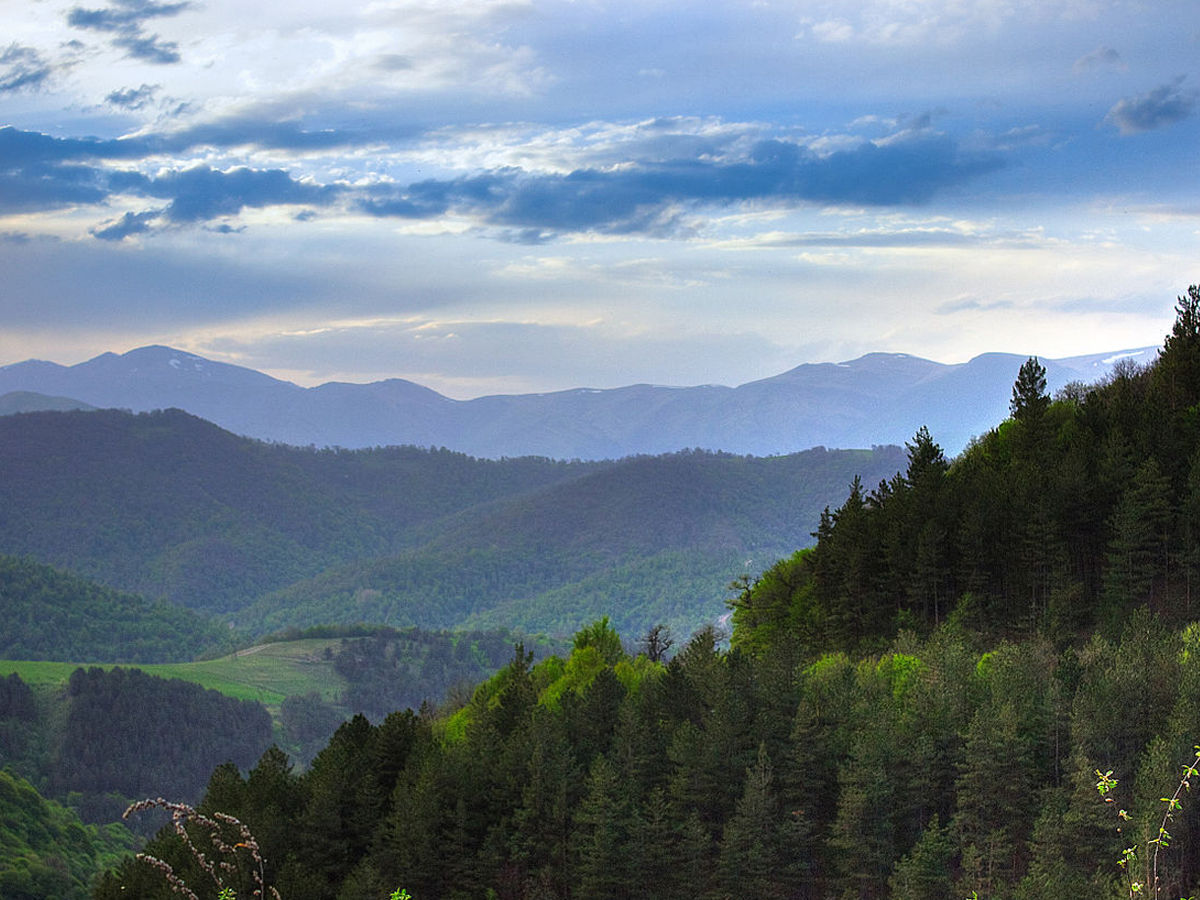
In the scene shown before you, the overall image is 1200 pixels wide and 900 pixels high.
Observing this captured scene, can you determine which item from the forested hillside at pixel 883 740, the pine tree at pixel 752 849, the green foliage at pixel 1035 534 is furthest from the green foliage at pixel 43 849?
the pine tree at pixel 752 849

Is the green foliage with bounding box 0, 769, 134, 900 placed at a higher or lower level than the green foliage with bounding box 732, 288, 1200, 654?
lower

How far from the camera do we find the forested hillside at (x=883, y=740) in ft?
147

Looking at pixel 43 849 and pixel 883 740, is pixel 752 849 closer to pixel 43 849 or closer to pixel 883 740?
pixel 883 740

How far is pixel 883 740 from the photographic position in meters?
49.0

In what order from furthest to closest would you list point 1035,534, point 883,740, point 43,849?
point 43,849, point 1035,534, point 883,740

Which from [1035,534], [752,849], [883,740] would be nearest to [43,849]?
[752,849]

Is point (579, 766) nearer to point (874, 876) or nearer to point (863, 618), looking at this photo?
point (874, 876)

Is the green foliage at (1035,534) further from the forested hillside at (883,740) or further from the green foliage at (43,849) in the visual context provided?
the green foliage at (43,849)

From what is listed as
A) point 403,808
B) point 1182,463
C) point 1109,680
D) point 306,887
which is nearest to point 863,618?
point 1182,463

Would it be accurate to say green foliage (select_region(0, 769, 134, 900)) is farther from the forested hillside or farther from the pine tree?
the pine tree

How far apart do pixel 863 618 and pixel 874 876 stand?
26608 mm

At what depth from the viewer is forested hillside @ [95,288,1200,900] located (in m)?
44.9

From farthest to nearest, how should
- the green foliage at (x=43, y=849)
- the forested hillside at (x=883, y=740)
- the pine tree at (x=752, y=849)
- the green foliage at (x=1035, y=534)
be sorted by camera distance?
1. the green foliage at (x=43, y=849)
2. the green foliage at (x=1035, y=534)
3. the pine tree at (x=752, y=849)
4. the forested hillside at (x=883, y=740)

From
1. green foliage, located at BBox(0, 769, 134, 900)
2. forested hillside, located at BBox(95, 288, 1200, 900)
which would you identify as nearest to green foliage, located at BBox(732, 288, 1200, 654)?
forested hillside, located at BBox(95, 288, 1200, 900)
